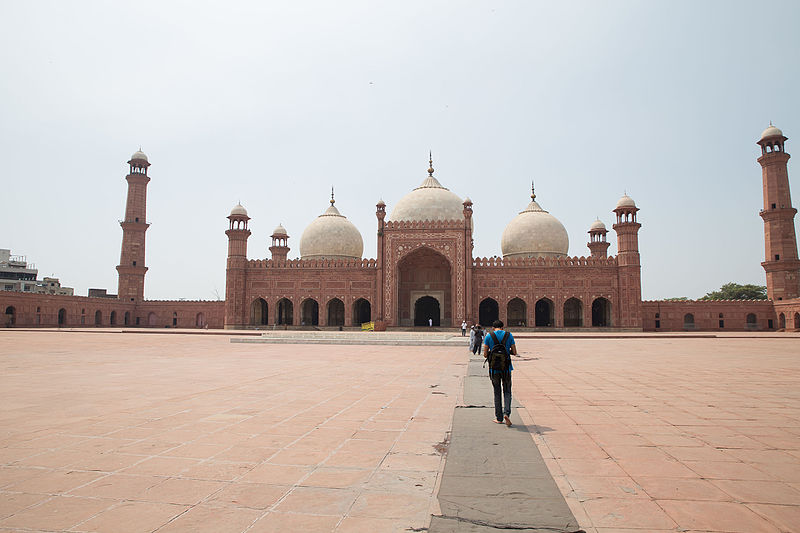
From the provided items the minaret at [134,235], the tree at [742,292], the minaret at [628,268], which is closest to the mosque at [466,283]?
the minaret at [628,268]

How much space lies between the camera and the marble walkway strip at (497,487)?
6.79ft

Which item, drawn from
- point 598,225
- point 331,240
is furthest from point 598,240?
point 331,240

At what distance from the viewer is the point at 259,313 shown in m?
28.9

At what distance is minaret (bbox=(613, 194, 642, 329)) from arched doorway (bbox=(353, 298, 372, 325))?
12.7 metres

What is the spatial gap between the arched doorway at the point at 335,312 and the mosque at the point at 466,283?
55mm

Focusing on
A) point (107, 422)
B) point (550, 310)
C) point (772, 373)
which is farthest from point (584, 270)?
point (107, 422)

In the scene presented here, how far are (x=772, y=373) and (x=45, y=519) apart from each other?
8704 millimetres

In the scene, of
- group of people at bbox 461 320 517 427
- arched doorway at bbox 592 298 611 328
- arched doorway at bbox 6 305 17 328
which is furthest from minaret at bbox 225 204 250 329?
group of people at bbox 461 320 517 427

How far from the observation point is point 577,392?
19.0 ft

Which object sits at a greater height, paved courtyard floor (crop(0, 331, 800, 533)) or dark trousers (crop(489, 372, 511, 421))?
dark trousers (crop(489, 372, 511, 421))

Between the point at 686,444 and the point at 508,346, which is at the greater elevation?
Answer: the point at 508,346

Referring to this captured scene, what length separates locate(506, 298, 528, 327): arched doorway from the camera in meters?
27.2

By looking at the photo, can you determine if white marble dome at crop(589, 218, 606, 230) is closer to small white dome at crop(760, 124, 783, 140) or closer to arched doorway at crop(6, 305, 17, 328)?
small white dome at crop(760, 124, 783, 140)

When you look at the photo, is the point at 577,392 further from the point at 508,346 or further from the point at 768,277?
the point at 768,277
